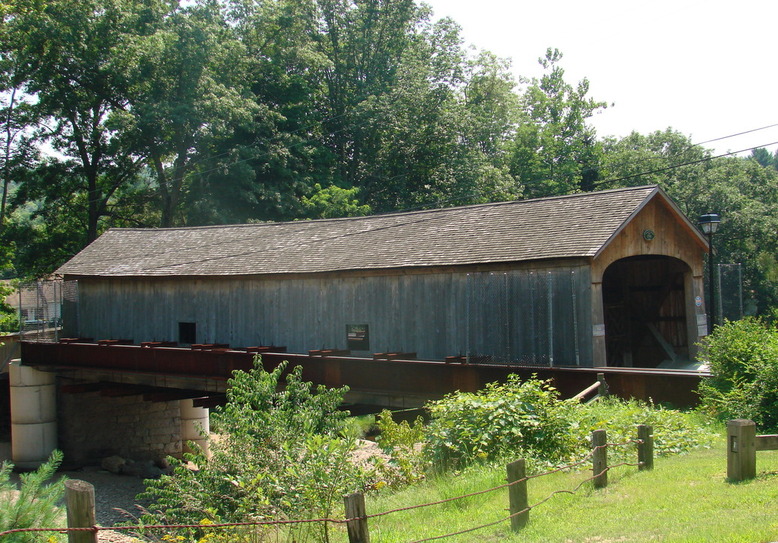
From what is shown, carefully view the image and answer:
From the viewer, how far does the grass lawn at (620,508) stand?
22.7 feet

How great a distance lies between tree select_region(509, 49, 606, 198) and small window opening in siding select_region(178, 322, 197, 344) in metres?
26.9

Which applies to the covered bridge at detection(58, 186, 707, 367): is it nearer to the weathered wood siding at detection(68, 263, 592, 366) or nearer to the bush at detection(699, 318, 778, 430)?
the weathered wood siding at detection(68, 263, 592, 366)

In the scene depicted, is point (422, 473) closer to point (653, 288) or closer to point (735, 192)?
point (653, 288)

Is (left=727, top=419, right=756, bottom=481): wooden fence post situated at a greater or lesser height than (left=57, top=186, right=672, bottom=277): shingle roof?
lesser

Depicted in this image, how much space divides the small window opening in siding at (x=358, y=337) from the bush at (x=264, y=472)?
9247mm

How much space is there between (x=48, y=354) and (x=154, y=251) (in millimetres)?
5229

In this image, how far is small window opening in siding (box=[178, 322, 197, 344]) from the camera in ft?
81.5

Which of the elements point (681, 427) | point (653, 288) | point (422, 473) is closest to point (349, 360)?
point (422, 473)

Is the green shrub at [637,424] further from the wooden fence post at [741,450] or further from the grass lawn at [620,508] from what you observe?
the wooden fence post at [741,450]

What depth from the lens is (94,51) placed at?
36.4 metres

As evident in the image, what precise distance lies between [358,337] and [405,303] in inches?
77.6

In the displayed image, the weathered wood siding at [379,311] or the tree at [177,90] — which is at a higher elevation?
the tree at [177,90]

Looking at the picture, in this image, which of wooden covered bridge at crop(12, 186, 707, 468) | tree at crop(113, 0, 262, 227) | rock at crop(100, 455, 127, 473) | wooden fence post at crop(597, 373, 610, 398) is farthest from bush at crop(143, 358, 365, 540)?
tree at crop(113, 0, 262, 227)

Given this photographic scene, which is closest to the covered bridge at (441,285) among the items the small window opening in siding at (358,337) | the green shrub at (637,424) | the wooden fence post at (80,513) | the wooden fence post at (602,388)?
the small window opening in siding at (358,337)
